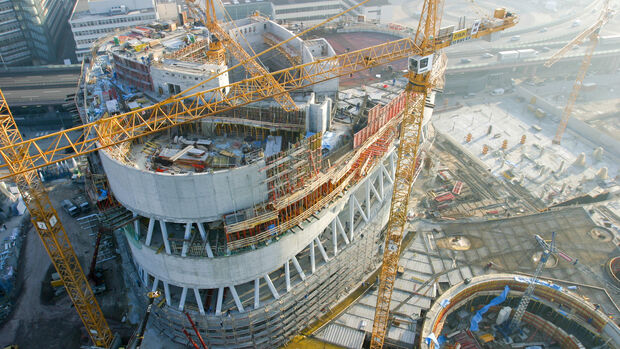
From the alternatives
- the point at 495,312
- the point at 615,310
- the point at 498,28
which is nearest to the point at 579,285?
the point at 615,310

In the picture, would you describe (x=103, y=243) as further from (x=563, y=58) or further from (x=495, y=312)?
(x=563, y=58)

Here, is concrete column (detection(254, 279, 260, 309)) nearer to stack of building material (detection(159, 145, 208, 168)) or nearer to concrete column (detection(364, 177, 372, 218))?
stack of building material (detection(159, 145, 208, 168))

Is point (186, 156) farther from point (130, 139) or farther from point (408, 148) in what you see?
point (408, 148)

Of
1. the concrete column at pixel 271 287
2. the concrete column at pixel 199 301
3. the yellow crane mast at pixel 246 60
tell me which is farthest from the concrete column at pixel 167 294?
the yellow crane mast at pixel 246 60

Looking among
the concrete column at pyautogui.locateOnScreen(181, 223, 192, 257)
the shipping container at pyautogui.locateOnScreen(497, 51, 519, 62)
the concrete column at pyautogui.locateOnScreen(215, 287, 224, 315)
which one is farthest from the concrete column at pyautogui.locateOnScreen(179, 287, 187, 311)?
the shipping container at pyautogui.locateOnScreen(497, 51, 519, 62)

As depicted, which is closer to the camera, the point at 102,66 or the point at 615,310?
the point at 615,310

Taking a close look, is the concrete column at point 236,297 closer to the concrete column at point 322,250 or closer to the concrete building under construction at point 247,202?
the concrete building under construction at point 247,202
